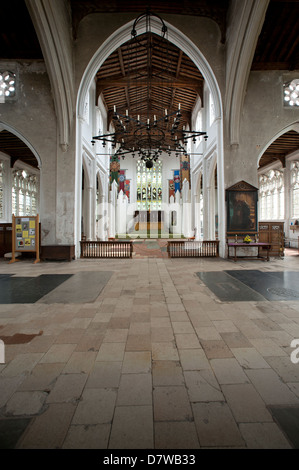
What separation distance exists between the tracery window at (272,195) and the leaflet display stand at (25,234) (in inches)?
609

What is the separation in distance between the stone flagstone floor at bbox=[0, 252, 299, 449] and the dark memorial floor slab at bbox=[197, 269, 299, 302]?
19.4 inches

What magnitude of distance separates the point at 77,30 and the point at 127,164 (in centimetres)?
1511

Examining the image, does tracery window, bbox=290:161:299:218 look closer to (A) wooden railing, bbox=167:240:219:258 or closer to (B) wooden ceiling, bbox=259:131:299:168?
(B) wooden ceiling, bbox=259:131:299:168

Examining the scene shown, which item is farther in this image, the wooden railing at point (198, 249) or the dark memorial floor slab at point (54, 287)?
the wooden railing at point (198, 249)

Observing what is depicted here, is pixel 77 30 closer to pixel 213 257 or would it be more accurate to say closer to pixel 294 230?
pixel 213 257

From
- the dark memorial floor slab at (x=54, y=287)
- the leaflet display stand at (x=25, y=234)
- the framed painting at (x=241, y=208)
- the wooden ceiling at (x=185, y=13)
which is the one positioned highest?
the wooden ceiling at (x=185, y=13)

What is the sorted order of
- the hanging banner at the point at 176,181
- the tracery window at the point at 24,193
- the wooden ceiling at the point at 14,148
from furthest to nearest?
the hanging banner at the point at 176,181, the tracery window at the point at 24,193, the wooden ceiling at the point at 14,148

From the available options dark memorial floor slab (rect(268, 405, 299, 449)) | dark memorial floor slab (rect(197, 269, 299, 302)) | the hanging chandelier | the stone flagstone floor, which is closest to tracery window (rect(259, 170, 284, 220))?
the hanging chandelier

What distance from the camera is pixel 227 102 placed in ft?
29.8

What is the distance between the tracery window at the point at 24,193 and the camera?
16031 mm

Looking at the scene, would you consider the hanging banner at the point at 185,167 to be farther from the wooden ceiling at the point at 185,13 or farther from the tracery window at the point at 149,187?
the wooden ceiling at the point at 185,13

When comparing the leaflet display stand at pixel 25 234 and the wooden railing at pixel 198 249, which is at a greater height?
the leaflet display stand at pixel 25 234

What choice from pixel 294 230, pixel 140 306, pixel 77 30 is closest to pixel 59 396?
pixel 140 306

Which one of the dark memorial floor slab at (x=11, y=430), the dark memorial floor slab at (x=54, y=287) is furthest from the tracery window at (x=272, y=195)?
→ the dark memorial floor slab at (x=11, y=430)
